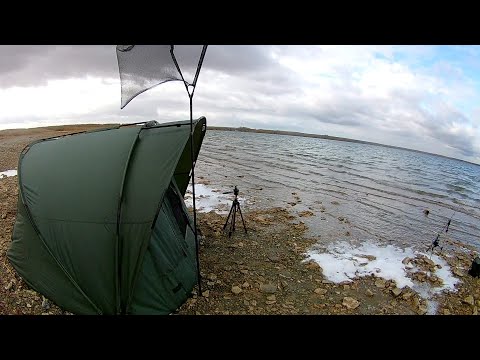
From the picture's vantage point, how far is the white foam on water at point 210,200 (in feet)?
41.0

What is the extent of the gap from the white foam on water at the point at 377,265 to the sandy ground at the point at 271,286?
0.67 feet

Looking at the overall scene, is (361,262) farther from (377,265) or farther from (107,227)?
(107,227)

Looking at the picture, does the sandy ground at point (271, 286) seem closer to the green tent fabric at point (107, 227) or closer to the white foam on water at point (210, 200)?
the green tent fabric at point (107, 227)

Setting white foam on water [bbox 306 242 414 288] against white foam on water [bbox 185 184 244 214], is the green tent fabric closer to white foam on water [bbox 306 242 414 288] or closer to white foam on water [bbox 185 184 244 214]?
white foam on water [bbox 306 242 414 288]

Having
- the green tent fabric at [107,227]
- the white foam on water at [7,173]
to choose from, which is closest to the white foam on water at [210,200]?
the green tent fabric at [107,227]

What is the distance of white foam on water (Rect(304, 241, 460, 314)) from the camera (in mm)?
8047

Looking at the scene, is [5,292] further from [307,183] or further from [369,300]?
[307,183]

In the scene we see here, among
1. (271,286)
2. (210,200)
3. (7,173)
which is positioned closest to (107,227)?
(271,286)

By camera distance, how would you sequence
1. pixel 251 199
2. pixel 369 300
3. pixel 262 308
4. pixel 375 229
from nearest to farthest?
1. pixel 262 308
2. pixel 369 300
3. pixel 375 229
4. pixel 251 199

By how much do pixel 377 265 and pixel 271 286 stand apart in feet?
12.5
